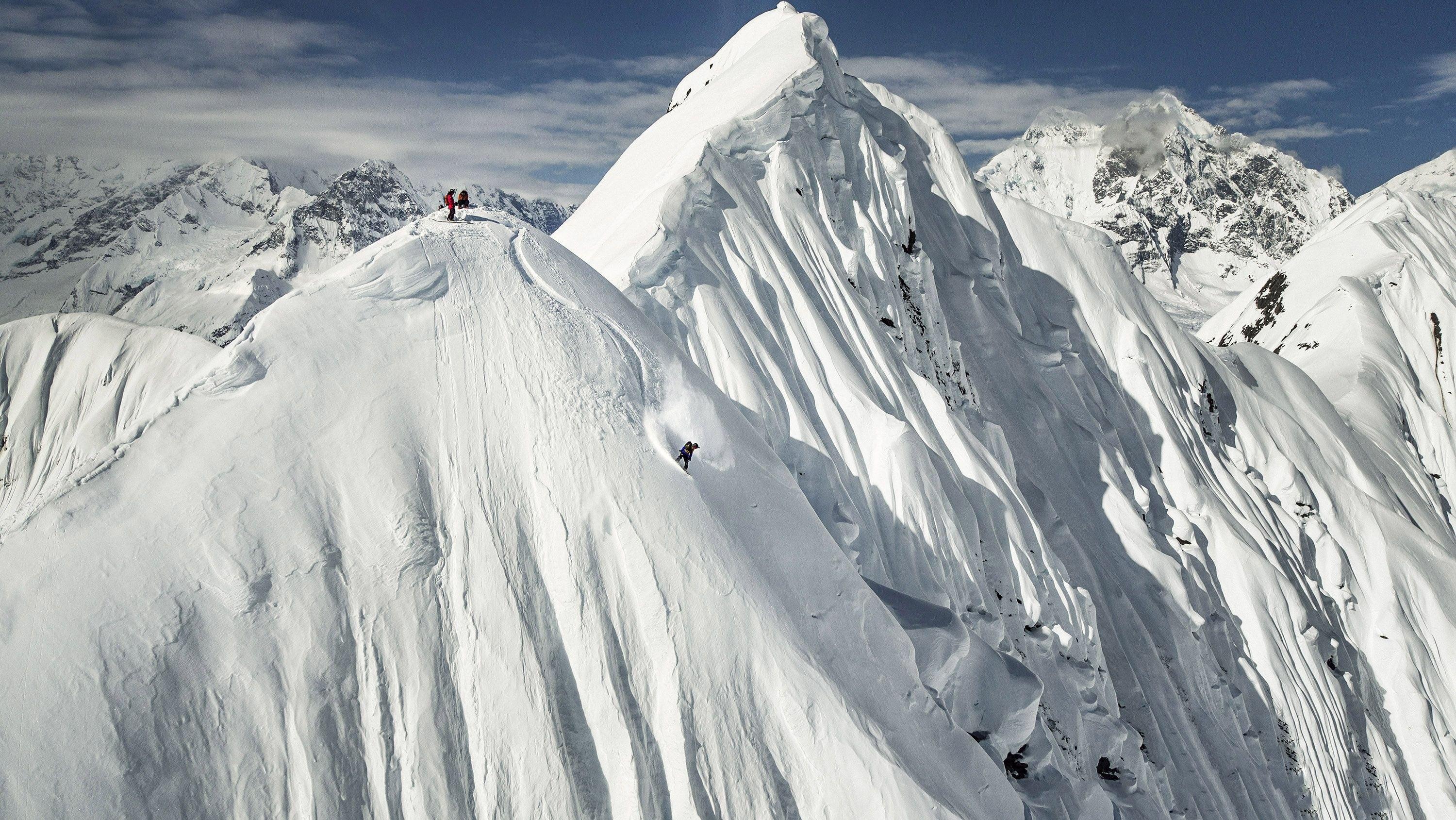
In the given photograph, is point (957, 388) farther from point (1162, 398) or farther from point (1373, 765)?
point (1373, 765)

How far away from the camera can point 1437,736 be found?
27.3 m

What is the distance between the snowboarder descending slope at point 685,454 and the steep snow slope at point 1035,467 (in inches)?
27.4

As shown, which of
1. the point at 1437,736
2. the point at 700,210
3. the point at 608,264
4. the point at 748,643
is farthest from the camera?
the point at 1437,736

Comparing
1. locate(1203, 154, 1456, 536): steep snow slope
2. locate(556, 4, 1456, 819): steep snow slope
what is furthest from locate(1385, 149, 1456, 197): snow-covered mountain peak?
locate(556, 4, 1456, 819): steep snow slope

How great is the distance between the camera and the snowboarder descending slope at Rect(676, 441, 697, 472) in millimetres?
11000

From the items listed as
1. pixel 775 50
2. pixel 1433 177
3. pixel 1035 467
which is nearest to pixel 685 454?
pixel 1035 467

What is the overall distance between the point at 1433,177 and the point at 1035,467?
679 feet

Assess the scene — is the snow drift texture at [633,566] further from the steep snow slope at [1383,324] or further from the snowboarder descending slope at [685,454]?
the steep snow slope at [1383,324]

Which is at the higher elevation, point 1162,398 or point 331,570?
point 331,570

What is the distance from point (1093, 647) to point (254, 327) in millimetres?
17423

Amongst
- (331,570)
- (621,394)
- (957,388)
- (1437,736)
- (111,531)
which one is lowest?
(1437,736)

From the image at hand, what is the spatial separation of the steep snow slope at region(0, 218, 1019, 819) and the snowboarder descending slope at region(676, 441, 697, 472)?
9.4 inches

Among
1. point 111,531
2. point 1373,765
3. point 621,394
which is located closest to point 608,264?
point 621,394

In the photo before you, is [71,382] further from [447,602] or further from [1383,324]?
[1383,324]
